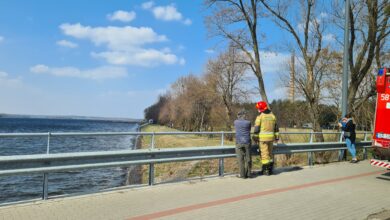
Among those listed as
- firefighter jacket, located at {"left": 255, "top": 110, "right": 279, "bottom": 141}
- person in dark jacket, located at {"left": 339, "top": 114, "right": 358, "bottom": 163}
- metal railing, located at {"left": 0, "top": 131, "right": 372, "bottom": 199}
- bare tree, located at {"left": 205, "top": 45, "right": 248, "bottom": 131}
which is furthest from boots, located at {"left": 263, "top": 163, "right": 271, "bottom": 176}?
bare tree, located at {"left": 205, "top": 45, "right": 248, "bottom": 131}

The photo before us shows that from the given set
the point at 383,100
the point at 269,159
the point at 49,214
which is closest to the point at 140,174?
the point at 269,159

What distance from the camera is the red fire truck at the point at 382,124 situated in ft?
35.7

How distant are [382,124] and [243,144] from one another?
450 centimetres

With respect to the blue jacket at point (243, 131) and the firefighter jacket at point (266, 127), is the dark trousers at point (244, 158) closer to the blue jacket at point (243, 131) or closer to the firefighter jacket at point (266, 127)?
the blue jacket at point (243, 131)

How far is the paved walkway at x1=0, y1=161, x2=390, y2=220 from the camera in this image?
20.3 ft

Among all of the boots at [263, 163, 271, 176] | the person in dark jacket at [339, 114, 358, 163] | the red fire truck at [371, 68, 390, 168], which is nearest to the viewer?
the boots at [263, 163, 271, 176]

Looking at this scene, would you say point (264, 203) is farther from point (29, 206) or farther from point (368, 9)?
point (368, 9)

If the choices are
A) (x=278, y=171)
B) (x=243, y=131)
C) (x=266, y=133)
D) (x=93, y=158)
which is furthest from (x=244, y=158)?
(x=93, y=158)

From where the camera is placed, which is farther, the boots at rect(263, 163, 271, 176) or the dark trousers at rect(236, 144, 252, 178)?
the boots at rect(263, 163, 271, 176)

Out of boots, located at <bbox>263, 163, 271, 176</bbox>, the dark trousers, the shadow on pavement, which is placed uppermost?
the dark trousers

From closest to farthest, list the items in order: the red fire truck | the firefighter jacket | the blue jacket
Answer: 1. the blue jacket
2. the firefighter jacket
3. the red fire truck

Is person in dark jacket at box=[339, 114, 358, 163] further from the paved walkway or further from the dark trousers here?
the dark trousers

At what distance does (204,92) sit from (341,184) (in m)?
38.9

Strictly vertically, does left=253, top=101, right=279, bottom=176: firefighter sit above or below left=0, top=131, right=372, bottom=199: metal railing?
above
